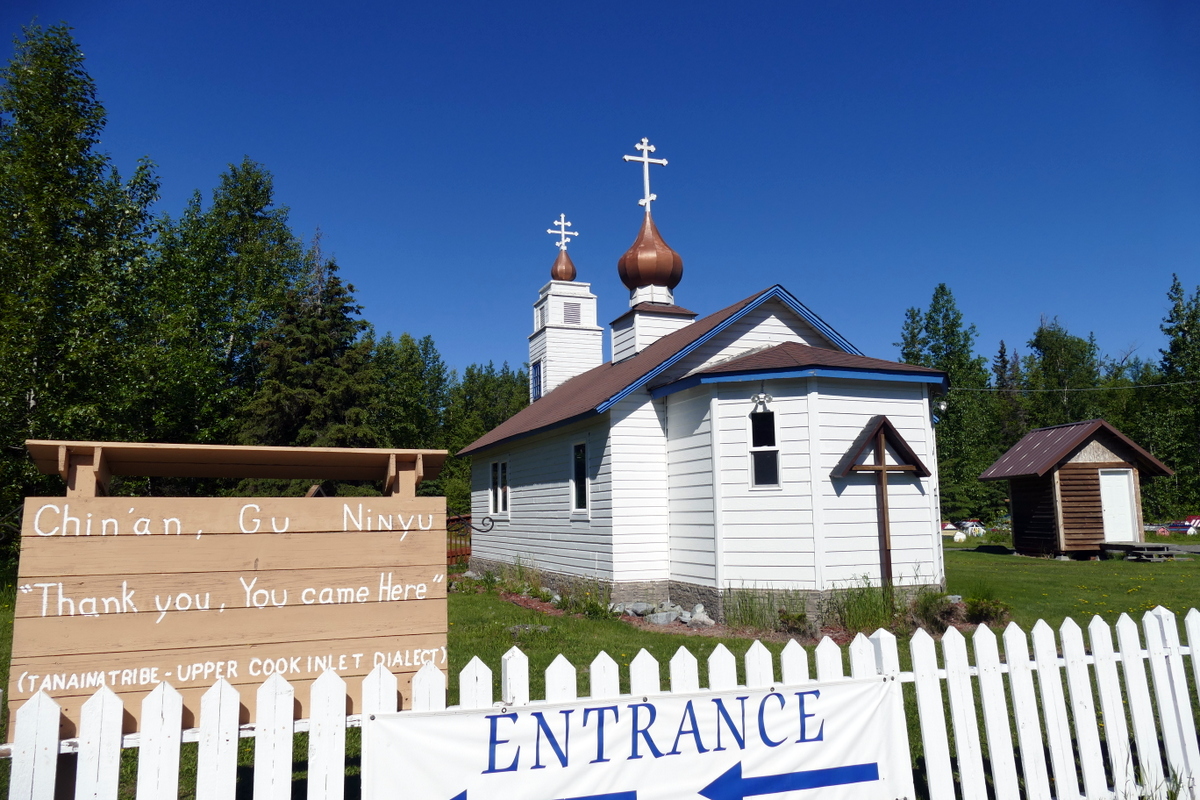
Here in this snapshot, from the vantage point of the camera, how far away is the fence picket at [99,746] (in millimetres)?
3098

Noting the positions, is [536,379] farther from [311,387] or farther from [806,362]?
[806,362]

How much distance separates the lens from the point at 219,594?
362 centimetres

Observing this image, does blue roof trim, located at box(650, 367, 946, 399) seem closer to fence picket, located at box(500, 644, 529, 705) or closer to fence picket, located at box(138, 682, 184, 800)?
fence picket, located at box(500, 644, 529, 705)

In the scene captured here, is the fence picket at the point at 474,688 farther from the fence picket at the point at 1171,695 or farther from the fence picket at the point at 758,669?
the fence picket at the point at 1171,695

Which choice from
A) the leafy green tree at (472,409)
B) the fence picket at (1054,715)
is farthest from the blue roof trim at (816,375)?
the leafy green tree at (472,409)

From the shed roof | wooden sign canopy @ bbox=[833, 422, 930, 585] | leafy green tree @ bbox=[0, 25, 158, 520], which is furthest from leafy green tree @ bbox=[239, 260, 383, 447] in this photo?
the shed roof

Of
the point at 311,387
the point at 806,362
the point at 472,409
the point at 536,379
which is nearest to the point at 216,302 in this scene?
the point at 311,387

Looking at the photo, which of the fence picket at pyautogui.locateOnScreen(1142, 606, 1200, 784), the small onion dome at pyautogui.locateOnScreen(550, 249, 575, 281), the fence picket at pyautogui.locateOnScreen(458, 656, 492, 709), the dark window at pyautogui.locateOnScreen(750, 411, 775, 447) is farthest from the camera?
the small onion dome at pyautogui.locateOnScreen(550, 249, 575, 281)

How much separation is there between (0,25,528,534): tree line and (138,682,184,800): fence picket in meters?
18.0

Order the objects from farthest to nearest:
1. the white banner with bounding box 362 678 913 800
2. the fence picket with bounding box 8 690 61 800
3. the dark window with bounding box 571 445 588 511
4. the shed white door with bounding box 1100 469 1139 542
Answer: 1. the shed white door with bounding box 1100 469 1139 542
2. the dark window with bounding box 571 445 588 511
3. the white banner with bounding box 362 678 913 800
4. the fence picket with bounding box 8 690 61 800

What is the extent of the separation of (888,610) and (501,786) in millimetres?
9482

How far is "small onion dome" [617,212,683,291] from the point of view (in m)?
19.7

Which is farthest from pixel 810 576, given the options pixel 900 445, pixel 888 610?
pixel 900 445

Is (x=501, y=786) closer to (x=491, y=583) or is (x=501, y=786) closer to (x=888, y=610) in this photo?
(x=888, y=610)
